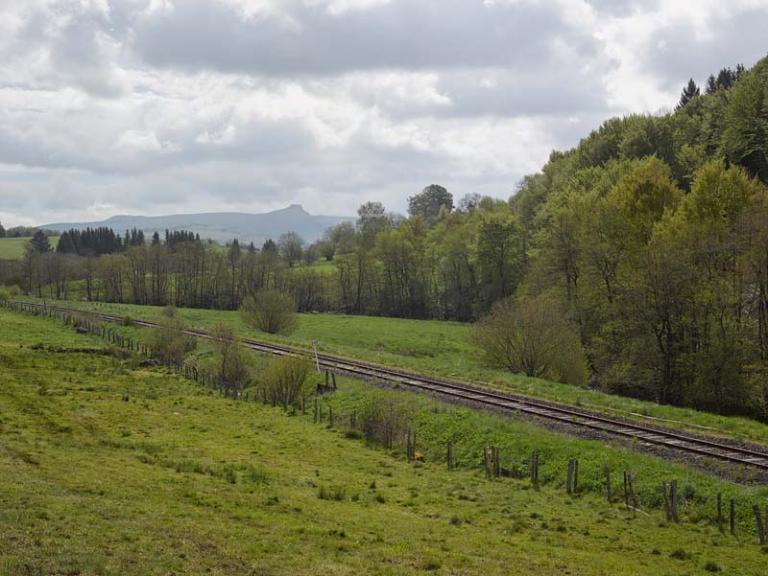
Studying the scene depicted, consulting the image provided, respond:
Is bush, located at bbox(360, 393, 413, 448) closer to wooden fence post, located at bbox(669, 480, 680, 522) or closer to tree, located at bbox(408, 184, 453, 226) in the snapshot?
wooden fence post, located at bbox(669, 480, 680, 522)

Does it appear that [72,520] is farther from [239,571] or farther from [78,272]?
[78,272]

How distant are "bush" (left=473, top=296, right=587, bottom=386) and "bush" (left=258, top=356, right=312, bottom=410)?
14.6m

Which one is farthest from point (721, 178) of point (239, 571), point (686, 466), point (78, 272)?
point (78, 272)

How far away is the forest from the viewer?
39531mm

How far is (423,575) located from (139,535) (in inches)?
254

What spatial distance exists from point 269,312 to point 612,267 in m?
35.1

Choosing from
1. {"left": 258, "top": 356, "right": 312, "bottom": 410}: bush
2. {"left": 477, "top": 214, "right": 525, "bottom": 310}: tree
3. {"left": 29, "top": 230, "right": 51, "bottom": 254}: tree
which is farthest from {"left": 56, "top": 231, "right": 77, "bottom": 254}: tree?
{"left": 258, "top": 356, "right": 312, "bottom": 410}: bush

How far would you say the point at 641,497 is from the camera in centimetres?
2248

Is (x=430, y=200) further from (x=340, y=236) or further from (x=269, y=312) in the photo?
(x=269, y=312)

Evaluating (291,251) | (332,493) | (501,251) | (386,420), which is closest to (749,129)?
(501,251)

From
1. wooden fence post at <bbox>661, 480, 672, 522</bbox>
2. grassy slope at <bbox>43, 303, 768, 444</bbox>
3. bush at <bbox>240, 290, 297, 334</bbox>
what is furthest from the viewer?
bush at <bbox>240, 290, 297, 334</bbox>

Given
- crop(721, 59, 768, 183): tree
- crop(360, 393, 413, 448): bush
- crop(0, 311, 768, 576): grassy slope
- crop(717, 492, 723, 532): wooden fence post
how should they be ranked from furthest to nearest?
1. crop(721, 59, 768, 183): tree
2. crop(360, 393, 413, 448): bush
3. crop(717, 492, 723, 532): wooden fence post
4. crop(0, 311, 768, 576): grassy slope

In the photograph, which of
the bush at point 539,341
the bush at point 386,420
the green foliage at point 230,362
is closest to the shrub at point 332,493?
the bush at point 386,420

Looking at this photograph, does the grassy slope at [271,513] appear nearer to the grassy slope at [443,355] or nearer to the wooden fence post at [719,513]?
the wooden fence post at [719,513]
